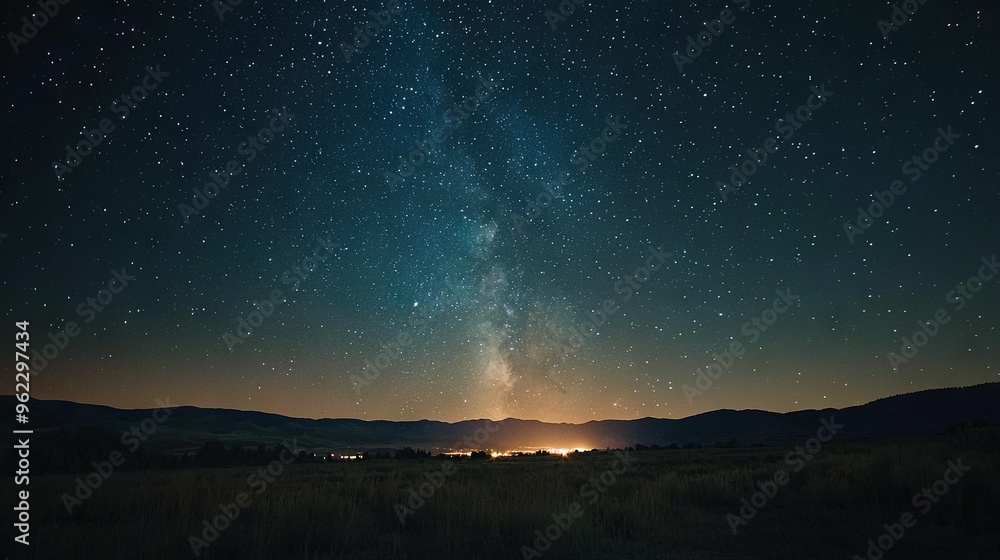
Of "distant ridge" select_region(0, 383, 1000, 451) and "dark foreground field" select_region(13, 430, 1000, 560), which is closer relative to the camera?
"dark foreground field" select_region(13, 430, 1000, 560)

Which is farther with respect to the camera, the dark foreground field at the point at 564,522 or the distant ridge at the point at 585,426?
the distant ridge at the point at 585,426

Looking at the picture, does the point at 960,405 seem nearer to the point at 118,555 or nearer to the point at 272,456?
the point at 272,456

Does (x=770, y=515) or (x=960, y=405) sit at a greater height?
(x=960, y=405)

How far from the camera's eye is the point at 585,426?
6147 inches

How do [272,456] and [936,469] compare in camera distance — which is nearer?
[936,469]

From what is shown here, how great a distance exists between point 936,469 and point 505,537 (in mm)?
7290

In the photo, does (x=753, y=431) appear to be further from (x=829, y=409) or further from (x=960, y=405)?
(x=960, y=405)

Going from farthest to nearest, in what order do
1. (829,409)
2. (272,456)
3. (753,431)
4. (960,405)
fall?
(829,409)
(753,431)
(960,405)
(272,456)

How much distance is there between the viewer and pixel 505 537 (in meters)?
7.12

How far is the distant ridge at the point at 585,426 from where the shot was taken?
103 m

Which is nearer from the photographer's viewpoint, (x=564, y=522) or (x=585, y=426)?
(x=564, y=522)

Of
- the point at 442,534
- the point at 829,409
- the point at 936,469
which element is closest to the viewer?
the point at 442,534

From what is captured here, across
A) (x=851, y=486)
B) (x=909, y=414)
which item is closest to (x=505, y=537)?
(x=851, y=486)

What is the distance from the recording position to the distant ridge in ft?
337
